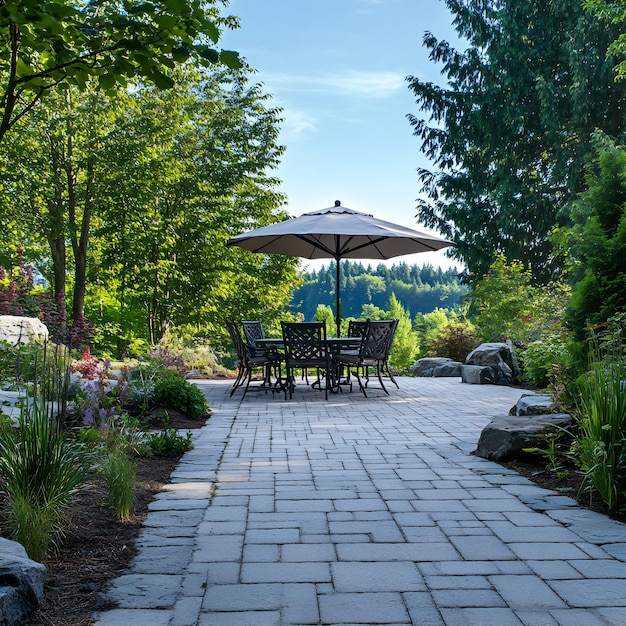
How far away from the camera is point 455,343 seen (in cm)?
1559

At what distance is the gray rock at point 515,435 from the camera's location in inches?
175

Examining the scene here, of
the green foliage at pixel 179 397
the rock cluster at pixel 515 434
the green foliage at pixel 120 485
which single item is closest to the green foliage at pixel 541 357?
the rock cluster at pixel 515 434

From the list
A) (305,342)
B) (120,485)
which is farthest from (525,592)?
(305,342)

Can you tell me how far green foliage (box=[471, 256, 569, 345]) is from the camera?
1224 cm

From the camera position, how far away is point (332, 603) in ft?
7.39

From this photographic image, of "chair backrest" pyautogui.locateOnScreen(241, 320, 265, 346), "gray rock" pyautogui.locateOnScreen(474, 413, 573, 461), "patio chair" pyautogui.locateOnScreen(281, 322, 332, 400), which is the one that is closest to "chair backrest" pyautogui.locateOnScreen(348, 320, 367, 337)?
"chair backrest" pyautogui.locateOnScreen(241, 320, 265, 346)

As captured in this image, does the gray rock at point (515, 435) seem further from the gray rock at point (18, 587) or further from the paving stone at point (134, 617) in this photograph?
the gray rock at point (18, 587)

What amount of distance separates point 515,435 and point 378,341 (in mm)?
4155

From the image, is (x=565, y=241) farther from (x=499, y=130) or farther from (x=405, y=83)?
(x=405, y=83)

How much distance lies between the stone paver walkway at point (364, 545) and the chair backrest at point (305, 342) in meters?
2.89

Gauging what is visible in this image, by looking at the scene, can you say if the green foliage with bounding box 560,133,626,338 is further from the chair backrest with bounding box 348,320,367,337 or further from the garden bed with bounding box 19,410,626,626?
the chair backrest with bounding box 348,320,367,337

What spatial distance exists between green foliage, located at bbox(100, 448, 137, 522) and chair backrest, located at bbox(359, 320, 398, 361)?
17.5 ft

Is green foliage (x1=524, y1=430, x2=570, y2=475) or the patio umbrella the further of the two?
the patio umbrella

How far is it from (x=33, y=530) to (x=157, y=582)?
1.75 feet
